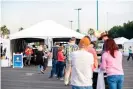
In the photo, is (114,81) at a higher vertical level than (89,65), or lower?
lower

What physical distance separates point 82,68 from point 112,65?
1.50 metres

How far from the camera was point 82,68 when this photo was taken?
20.9 feet

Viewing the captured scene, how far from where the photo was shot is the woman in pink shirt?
770 cm

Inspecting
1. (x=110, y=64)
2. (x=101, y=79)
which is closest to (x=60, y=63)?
(x=101, y=79)

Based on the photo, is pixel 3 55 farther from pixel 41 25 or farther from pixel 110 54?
pixel 110 54

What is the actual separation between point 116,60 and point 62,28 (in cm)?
2284

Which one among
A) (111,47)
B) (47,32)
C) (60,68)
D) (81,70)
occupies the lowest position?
(60,68)

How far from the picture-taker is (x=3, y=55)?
2919 cm

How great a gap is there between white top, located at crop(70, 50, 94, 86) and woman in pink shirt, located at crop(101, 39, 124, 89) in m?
1.36

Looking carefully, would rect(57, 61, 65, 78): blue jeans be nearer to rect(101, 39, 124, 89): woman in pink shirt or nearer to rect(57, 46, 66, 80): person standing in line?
rect(57, 46, 66, 80): person standing in line

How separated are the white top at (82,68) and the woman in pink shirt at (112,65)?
1356 mm

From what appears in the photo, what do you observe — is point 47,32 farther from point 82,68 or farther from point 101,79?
point 82,68

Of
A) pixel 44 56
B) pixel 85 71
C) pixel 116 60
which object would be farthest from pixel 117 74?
pixel 44 56

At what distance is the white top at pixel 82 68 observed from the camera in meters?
6.32
